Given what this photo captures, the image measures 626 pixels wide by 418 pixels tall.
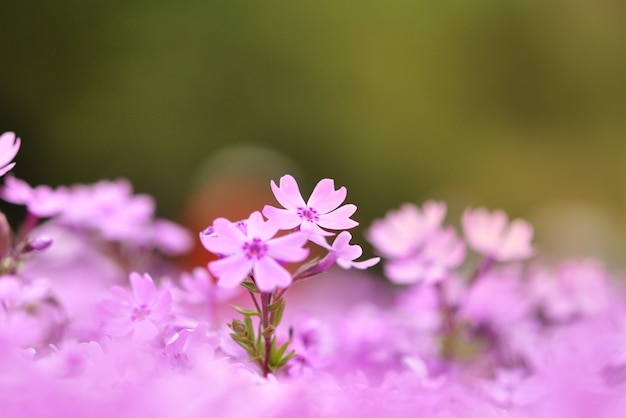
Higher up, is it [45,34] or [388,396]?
[45,34]

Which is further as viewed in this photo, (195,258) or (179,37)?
(179,37)

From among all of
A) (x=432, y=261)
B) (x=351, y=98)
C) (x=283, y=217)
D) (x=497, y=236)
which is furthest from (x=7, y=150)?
(x=351, y=98)

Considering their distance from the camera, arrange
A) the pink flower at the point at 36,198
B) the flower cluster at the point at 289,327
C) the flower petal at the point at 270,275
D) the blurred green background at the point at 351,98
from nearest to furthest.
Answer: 1. the flower cluster at the point at 289,327
2. the flower petal at the point at 270,275
3. the pink flower at the point at 36,198
4. the blurred green background at the point at 351,98

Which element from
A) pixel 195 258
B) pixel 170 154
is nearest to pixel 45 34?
pixel 170 154

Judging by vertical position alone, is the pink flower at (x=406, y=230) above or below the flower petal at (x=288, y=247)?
above

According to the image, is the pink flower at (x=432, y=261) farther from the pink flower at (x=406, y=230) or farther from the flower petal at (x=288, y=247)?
the flower petal at (x=288, y=247)

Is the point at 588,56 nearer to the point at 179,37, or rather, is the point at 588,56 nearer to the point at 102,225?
the point at 179,37

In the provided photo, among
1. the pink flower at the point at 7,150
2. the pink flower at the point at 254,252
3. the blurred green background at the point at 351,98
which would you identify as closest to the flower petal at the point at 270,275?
the pink flower at the point at 254,252
